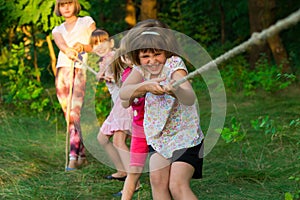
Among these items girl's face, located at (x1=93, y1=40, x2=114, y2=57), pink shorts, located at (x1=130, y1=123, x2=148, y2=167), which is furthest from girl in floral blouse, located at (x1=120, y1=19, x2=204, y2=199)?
girl's face, located at (x1=93, y1=40, x2=114, y2=57)

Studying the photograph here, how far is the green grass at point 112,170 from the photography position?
14.5 feet

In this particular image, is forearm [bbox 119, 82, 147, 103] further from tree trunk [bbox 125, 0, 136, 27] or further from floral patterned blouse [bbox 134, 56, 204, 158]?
tree trunk [bbox 125, 0, 136, 27]

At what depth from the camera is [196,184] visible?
4664 millimetres

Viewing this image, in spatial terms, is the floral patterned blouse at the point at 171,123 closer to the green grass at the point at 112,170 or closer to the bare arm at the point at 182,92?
the bare arm at the point at 182,92

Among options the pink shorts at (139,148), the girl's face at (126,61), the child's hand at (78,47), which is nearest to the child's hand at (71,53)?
the child's hand at (78,47)

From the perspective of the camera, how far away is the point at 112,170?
208 inches

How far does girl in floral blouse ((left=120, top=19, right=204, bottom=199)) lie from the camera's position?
3.27 meters

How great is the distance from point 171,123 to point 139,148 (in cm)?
49

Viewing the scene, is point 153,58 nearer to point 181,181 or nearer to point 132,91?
point 132,91

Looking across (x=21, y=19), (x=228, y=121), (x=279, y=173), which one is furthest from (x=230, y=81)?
(x=279, y=173)

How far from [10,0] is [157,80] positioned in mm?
5575

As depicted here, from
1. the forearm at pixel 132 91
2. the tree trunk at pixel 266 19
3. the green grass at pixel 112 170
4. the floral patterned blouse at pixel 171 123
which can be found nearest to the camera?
the forearm at pixel 132 91

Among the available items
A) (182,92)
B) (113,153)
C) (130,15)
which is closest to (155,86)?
(182,92)

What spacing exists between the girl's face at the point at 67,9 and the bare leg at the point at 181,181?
2.63m
